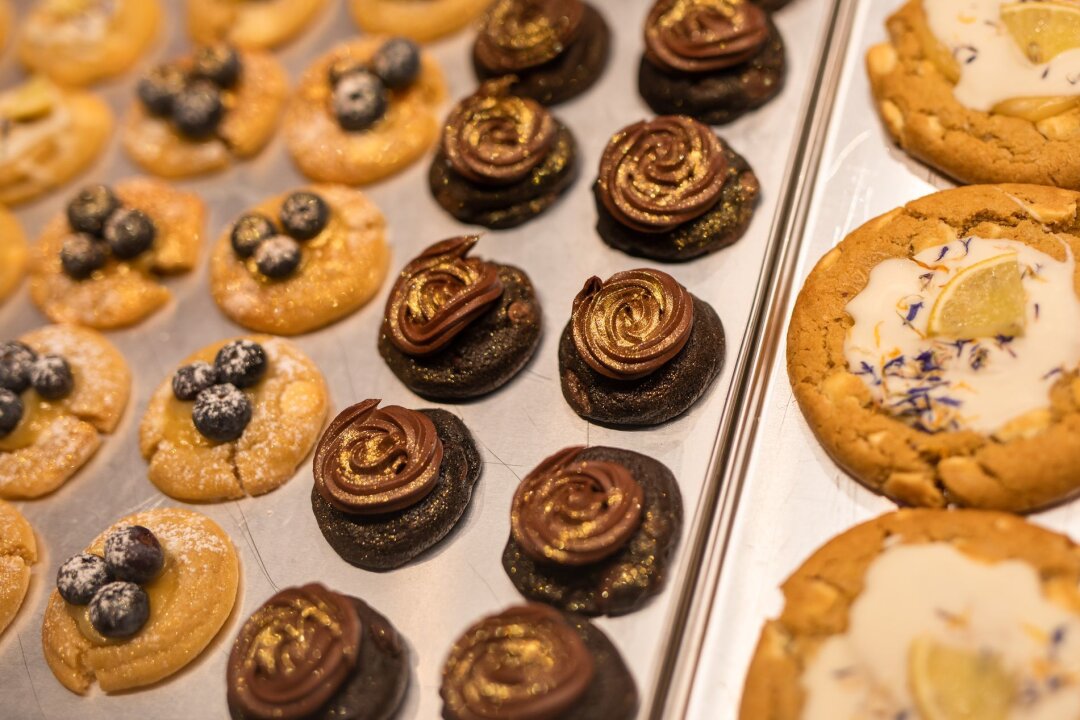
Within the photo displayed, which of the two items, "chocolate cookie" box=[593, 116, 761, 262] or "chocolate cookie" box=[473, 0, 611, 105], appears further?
"chocolate cookie" box=[473, 0, 611, 105]

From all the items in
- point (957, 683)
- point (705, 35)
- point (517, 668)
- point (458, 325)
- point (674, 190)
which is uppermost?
point (705, 35)

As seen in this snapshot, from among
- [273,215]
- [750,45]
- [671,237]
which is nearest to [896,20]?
[750,45]

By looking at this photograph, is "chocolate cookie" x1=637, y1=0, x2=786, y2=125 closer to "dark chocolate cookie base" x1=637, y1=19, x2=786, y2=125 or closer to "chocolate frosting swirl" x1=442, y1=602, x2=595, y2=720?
"dark chocolate cookie base" x1=637, y1=19, x2=786, y2=125

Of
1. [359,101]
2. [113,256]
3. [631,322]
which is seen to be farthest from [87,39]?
[631,322]

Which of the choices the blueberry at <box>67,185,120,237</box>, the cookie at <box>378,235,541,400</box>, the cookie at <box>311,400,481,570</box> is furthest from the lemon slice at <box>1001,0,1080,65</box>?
the blueberry at <box>67,185,120,237</box>

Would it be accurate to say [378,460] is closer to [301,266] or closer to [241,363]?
[241,363]

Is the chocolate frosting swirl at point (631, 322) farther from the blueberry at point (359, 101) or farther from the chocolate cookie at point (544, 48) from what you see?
the blueberry at point (359, 101)

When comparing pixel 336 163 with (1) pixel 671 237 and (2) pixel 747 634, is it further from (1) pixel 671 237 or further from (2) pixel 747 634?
(2) pixel 747 634
